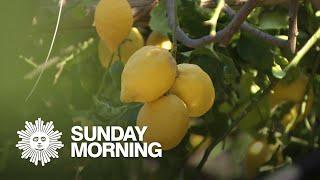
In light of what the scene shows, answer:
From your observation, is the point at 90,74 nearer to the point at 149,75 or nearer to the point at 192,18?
the point at 192,18

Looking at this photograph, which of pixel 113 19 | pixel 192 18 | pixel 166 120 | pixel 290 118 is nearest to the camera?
pixel 166 120

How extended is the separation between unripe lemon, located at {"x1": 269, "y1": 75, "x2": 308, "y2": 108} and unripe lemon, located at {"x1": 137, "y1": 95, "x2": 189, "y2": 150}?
1.00 ft

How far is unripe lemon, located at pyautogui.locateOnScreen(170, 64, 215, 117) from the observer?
60 centimetres

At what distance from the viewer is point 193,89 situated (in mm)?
601

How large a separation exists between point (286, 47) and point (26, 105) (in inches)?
11.9

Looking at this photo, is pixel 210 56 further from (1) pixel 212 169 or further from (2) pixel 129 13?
(1) pixel 212 169

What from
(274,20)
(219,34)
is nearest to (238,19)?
(219,34)

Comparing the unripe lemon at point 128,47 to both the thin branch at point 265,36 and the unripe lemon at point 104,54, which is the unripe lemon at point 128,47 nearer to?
the unripe lemon at point 104,54

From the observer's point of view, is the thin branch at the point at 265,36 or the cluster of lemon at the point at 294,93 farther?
the cluster of lemon at the point at 294,93

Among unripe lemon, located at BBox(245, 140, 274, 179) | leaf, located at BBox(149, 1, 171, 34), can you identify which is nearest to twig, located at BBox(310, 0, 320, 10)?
leaf, located at BBox(149, 1, 171, 34)

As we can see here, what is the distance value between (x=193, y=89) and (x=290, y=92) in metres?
0.32

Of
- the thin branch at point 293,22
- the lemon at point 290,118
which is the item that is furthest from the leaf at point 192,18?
the lemon at point 290,118

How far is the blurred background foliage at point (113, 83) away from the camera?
778 mm

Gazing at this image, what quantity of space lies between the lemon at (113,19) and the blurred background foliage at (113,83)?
38mm
